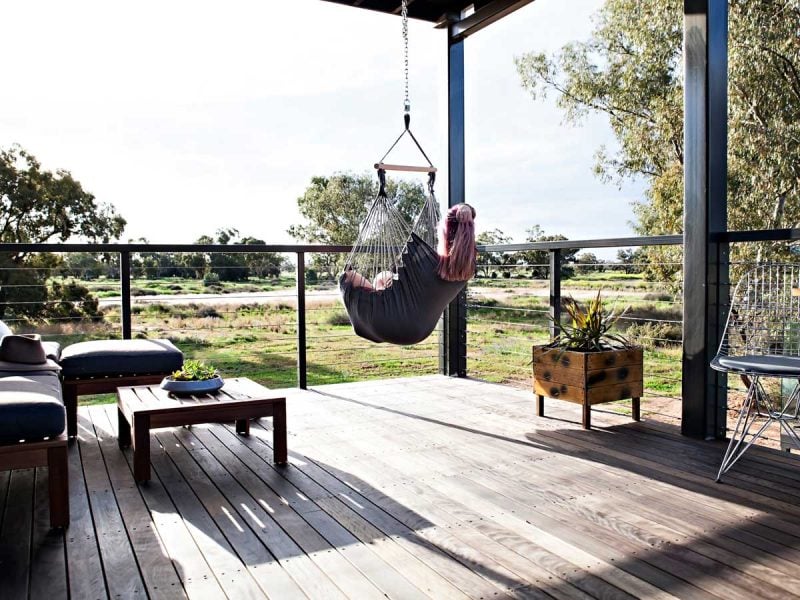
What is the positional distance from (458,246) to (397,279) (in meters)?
0.34

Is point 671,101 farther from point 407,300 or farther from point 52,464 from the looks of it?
point 52,464

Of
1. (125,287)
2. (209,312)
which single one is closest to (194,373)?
(125,287)

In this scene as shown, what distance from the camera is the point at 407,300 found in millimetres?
3174

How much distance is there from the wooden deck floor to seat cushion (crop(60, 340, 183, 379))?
0.30m

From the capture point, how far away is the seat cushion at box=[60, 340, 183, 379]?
119 inches

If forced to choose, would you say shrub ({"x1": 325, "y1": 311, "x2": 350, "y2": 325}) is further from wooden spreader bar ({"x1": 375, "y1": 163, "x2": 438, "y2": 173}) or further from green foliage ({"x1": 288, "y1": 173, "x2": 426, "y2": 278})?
wooden spreader bar ({"x1": 375, "y1": 163, "x2": 438, "y2": 173})

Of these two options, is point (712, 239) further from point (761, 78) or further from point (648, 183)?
point (648, 183)

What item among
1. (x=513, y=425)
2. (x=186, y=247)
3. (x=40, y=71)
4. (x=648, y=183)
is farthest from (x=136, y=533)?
(x=40, y=71)

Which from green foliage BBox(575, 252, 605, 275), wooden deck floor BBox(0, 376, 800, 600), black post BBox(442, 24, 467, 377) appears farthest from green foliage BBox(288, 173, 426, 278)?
wooden deck floor BBox(0, 376, 800, 600)

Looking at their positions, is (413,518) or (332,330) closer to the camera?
(413,518)

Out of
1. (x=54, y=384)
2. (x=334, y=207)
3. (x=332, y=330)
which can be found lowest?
(x=332, y=330)

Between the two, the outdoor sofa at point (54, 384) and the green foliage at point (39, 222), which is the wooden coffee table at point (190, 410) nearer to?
the outdoor sofa at point (54, 384)

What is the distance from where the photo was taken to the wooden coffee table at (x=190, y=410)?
95.2 inches

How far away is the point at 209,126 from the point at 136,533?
463 inches
